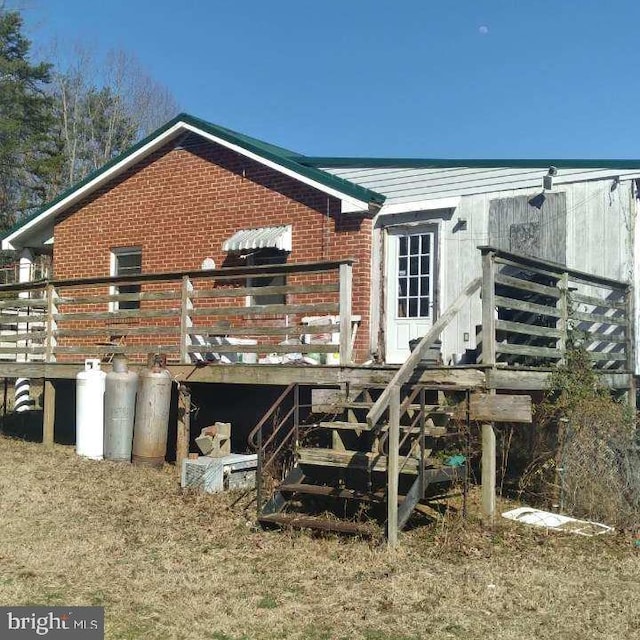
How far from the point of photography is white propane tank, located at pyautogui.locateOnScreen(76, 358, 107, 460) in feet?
33.6

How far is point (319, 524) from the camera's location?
7059mm

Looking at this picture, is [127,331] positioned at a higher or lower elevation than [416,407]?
higher

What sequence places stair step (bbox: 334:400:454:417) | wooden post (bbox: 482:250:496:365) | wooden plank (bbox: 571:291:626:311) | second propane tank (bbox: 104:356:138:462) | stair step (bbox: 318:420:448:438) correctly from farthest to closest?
second propane tank (bbox: 104:356:138:462), wooden plank (bbox: 571:291:626:311), wooden post (bbox: 482:250:496:365), stair step (bbox: 334:400:454:417), stair step (bbox: 318:420:448:438)

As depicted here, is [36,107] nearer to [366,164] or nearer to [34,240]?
[34,240]

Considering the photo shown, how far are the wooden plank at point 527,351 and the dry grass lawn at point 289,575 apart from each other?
1709mm

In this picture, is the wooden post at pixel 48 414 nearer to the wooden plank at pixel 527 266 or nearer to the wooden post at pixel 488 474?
the wooden post at pixel 488 474

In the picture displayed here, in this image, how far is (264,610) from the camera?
17.5ft

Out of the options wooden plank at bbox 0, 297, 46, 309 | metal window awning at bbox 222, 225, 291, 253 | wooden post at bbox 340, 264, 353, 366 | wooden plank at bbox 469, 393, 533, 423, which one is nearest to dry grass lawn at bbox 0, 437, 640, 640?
wooden plank at bbox 469, 393, 533, 423

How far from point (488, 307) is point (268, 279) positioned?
5027mm

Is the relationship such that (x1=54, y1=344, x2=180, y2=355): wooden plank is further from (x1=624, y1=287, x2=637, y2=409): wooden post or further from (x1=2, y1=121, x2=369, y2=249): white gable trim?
(x1=624, y1=287, x2=637, y2=409): wooden post

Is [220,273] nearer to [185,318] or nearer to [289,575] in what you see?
[185,318]

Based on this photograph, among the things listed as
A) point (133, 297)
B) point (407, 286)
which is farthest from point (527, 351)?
point (133, 297)

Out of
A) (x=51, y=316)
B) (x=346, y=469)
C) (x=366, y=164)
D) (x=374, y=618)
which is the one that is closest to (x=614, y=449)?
(x=346, y=469)

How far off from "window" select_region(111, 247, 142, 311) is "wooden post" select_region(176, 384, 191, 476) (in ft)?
12.9
